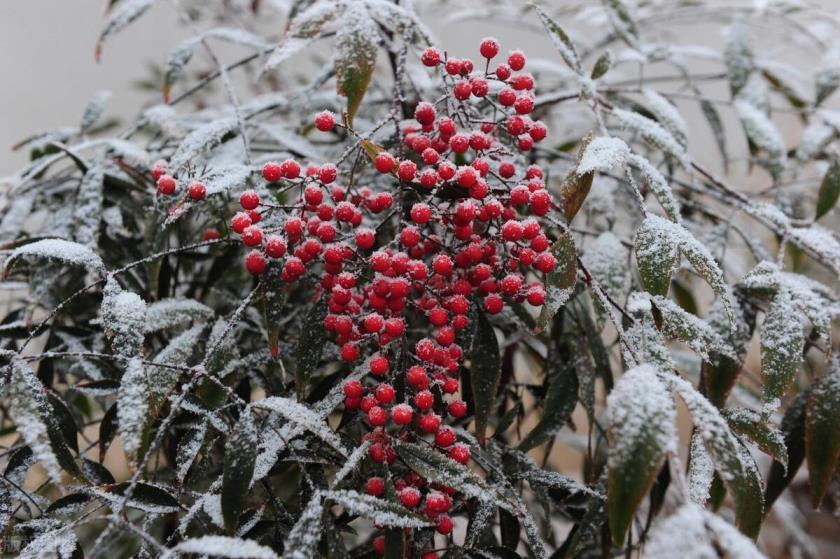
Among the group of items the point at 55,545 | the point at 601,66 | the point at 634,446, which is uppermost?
the point at 601,66

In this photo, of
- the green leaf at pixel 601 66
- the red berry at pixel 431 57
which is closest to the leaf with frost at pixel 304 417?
the red berry at pixel 431 57

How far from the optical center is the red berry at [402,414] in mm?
379

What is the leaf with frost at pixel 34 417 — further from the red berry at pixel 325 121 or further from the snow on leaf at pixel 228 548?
the red berry at pixel 325 121

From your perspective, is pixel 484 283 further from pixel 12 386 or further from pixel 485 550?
pixel 12 386

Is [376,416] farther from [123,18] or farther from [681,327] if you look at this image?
[123,18]

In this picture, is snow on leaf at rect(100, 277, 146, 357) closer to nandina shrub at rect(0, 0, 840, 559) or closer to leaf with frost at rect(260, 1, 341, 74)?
nandina shrub at rect(0, 0, 840, 559)

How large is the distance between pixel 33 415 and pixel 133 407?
5cm

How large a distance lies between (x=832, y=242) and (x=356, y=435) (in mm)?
371

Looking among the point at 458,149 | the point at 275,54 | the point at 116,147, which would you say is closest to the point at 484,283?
the point at 458,149

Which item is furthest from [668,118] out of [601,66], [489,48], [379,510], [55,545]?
[55,545]

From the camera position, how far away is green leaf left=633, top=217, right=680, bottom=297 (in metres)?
0.37

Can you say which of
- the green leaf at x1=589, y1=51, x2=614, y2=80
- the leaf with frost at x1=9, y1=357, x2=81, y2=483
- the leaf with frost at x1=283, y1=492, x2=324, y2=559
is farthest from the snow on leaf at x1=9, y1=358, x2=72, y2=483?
the green leaf at x1=589, y1=51, x2=614, y2=80

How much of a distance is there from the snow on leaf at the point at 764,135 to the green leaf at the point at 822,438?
0.75ft

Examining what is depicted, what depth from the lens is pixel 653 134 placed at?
0.48 metres
